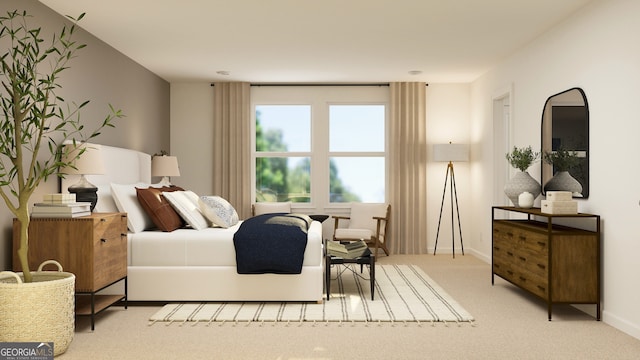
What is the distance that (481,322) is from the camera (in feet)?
13.0

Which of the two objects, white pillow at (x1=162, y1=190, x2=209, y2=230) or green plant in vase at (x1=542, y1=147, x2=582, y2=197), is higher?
green plant in vase at (x1=542, y1=147, x2=582, y2=197)

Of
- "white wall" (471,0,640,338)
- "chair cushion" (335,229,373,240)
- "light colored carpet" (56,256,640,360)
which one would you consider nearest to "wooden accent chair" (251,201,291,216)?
"chair cushion" (335,229,373,240)

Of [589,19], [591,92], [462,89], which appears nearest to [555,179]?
[591,92]

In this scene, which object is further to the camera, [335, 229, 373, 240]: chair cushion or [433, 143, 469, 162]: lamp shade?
[433, 143, 469, 162]: lamp shade

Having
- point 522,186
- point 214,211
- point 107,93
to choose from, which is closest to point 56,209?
point 214,211

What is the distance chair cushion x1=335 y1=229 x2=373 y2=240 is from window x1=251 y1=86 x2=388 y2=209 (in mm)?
899

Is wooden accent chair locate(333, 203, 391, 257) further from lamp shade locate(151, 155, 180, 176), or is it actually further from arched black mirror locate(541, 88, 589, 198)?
arched black mirror locate(541, 88, 589, 198)

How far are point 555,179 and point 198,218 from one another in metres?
3.35

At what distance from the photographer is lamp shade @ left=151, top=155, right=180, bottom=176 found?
21.6 feet

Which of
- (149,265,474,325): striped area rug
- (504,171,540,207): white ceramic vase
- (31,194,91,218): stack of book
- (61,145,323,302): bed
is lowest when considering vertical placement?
(149,265,474,325): striped area rug

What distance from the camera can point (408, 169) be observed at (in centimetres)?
765

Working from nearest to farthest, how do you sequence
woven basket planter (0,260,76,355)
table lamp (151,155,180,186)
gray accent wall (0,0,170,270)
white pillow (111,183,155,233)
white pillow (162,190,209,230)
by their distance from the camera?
woven basket planter (0,260,76,355), gray accent wall (0,0,170,270), white pillow (111,183,155,233), white pillow (162,190,209,230), table lamp (151,155,180,186)

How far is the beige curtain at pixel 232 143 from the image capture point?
768 centimetres

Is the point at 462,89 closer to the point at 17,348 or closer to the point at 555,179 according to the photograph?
the point at 555,179
